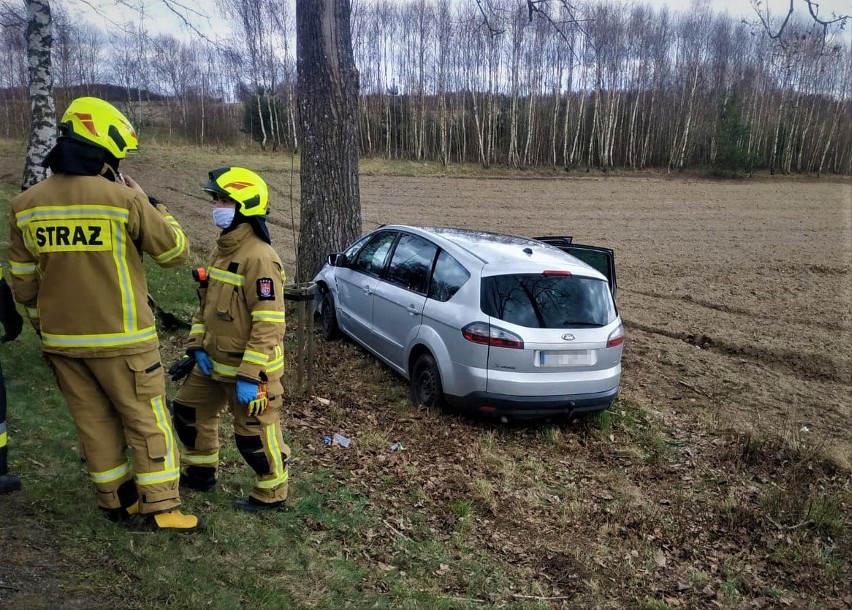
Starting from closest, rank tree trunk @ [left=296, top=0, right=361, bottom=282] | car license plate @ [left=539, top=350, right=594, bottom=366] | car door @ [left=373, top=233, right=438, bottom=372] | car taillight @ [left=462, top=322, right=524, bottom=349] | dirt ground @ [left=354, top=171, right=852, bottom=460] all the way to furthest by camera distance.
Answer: car taillight @ [left=462, top=322, right=524, bottom=349] < car license plate @ [left=539, top=350, right=594, bottom=366] < car door @ [left=373, top=233, right=438, bottom=372] < dirt ground @ [left=354, top=171, right=852, bottom=460] < tree trunk @ [left=296, top=0, right=361, bottom=282]

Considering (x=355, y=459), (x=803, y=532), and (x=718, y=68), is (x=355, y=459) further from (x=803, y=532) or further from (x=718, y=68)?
(x=718, y=68)

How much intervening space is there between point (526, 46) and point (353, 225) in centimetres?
4351

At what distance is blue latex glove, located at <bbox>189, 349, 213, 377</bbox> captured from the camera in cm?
377

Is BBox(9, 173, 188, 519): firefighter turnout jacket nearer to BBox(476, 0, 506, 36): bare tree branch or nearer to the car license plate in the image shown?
the car license plate

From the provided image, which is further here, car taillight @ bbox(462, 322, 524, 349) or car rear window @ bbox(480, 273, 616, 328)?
car rear window @ bbox(480, 273, 616, 328)

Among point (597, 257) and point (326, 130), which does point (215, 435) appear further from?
point (326, 130)

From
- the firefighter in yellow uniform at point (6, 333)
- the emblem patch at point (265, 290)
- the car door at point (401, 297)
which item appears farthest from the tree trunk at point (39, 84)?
the emblem patch at point (265, 290)

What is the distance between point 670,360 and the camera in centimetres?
858

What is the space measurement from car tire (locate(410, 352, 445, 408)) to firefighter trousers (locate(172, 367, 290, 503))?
221cm

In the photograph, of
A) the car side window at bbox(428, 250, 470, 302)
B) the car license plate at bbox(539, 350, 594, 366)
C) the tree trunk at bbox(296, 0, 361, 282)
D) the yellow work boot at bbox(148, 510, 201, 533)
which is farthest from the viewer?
the tree trunk at bbox(296, 0, 361, 282)

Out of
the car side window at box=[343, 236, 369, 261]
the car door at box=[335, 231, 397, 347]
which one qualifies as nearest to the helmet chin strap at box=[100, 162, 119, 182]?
the car door at box=[335, 231, 397, 347]

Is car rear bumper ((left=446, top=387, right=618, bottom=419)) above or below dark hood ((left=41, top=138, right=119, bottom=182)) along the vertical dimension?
below

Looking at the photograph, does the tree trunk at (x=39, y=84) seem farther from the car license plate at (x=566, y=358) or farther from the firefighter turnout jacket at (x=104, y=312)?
the car license plate at (x=566, y=358)

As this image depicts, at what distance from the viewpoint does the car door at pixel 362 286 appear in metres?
7.20
